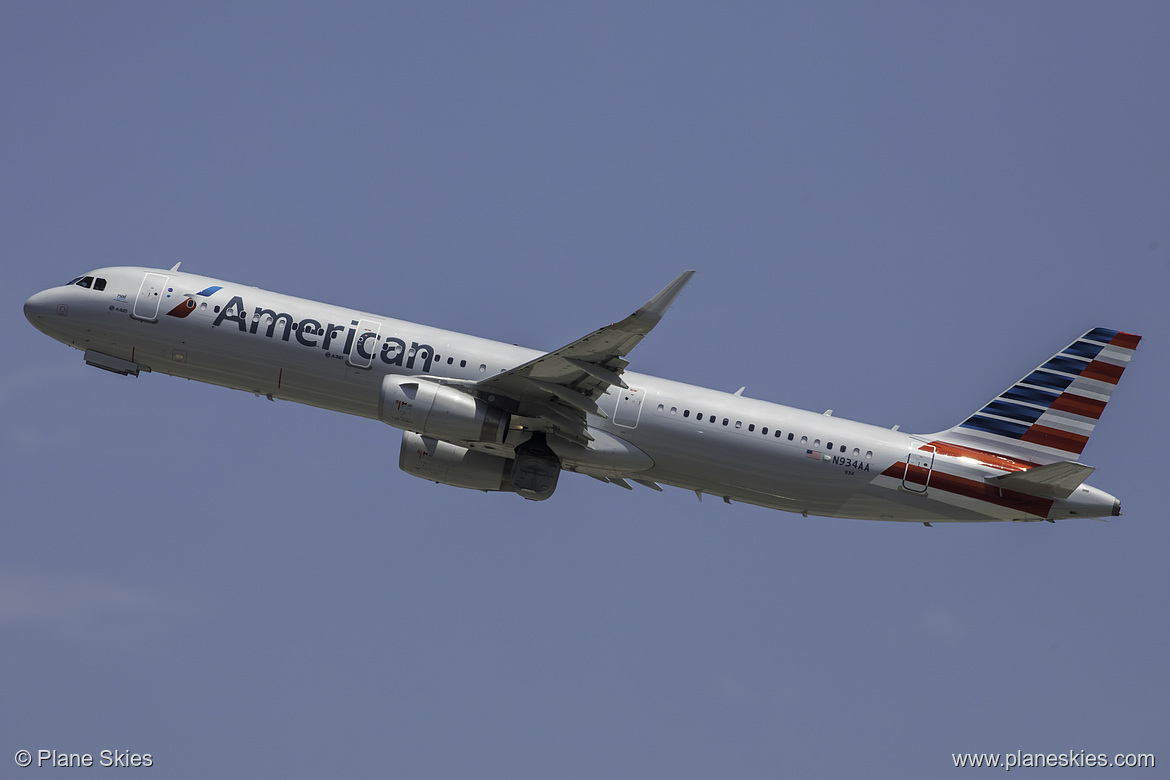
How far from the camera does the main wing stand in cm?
3278

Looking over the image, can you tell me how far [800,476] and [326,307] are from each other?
16.0m

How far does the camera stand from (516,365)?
37.5 meters

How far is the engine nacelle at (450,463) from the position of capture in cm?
3856

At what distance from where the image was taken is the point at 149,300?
3809cm

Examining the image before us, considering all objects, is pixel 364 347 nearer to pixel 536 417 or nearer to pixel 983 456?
pixel 536 417

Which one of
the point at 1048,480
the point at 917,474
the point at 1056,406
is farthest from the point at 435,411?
the point at 1056,406

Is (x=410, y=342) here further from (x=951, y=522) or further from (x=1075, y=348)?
(x=1075, y=348)

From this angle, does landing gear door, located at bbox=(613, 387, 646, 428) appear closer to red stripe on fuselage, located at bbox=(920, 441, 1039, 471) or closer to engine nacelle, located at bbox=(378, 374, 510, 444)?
engine nacelle, located at bbox=(378, 374, 510, 444)

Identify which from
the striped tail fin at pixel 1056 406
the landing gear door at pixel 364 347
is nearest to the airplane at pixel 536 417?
the landing gear door at pixel 364 347

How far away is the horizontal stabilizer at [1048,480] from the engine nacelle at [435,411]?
15999 mm

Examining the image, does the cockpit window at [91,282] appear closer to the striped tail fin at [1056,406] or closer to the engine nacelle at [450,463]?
the engine nacelle at [450,463]

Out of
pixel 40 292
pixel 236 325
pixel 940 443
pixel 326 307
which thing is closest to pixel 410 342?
pixel 326 307

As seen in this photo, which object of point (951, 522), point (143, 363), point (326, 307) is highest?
point (326, 307)

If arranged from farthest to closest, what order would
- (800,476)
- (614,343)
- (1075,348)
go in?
(1075,348), (800,476), (614,343)
